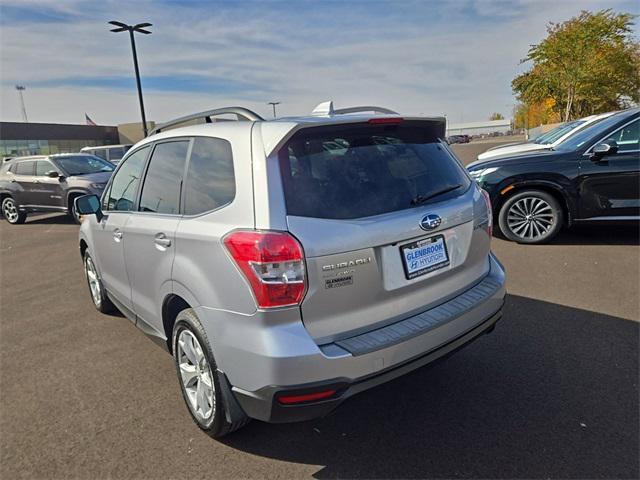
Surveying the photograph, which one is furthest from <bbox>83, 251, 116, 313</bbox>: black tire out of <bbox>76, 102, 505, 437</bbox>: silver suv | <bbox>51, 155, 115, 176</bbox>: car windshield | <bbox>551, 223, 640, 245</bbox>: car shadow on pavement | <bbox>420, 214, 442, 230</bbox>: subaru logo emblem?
<bbox>51, 155, 115, 176</bbox>: car windshield

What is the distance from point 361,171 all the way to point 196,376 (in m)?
1.56

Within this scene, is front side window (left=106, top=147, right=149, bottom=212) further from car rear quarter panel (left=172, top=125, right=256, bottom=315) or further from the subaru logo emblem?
the subaru logo emblem

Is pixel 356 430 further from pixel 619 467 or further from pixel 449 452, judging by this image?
pixel 619 467

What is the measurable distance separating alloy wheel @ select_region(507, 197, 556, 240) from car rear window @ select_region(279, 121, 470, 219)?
3.83 meters

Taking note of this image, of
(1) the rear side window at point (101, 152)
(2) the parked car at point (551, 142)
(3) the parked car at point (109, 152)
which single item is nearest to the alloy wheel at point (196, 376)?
(2) the parked car at point (551, 142)

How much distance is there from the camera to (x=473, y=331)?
250 centimetres

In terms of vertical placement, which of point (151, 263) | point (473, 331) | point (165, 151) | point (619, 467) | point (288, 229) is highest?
point (165, 151)

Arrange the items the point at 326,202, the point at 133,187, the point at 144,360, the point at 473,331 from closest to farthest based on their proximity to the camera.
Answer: the point at 326,202, the point at 473,331, the point at 133,187, the point at 144,360

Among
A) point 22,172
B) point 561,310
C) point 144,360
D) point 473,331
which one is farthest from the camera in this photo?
point 22,172

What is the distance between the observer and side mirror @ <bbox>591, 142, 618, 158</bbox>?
5.41 m

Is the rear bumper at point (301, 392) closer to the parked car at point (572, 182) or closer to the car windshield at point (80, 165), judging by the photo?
the parked car at point (572, 182)

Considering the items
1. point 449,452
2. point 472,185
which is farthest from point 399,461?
point 472,185

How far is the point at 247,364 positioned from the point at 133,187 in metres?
1.93

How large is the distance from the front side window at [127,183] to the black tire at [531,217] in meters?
4.85
